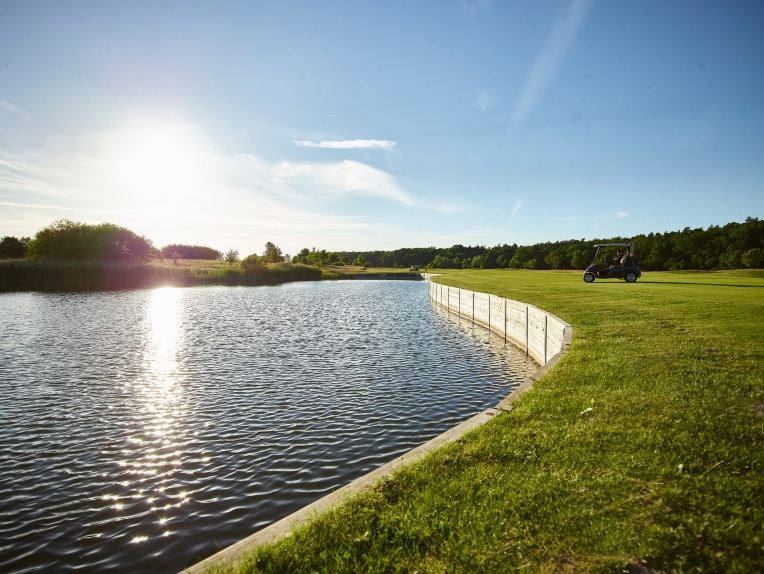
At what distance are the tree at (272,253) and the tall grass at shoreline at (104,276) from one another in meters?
24.3

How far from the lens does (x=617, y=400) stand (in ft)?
23.0

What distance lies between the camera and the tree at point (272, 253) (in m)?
99.3

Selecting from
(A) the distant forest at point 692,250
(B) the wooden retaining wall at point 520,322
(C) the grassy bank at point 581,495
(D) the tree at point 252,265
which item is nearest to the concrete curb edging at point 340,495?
(C) the grassy bank at point 581,495

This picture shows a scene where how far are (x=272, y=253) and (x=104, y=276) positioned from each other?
49322mm

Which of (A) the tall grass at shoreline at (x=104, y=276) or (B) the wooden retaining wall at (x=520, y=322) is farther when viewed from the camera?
(A) the tall grass at shoreline at (x=104, y=276)

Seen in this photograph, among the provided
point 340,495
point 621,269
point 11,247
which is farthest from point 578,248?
point 11,247

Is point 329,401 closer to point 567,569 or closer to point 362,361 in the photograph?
point 362,361

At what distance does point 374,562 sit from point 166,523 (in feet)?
11.7

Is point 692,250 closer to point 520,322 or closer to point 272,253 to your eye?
point 520,322

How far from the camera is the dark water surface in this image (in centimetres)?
559

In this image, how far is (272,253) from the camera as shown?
102 metres

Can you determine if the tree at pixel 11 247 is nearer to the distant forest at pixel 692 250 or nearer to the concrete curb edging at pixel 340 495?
the distant forest at pixel 692 250

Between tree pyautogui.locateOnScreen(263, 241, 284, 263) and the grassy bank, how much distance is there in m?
95.2

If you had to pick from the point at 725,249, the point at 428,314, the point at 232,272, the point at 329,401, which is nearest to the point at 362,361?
the point at 329,401
